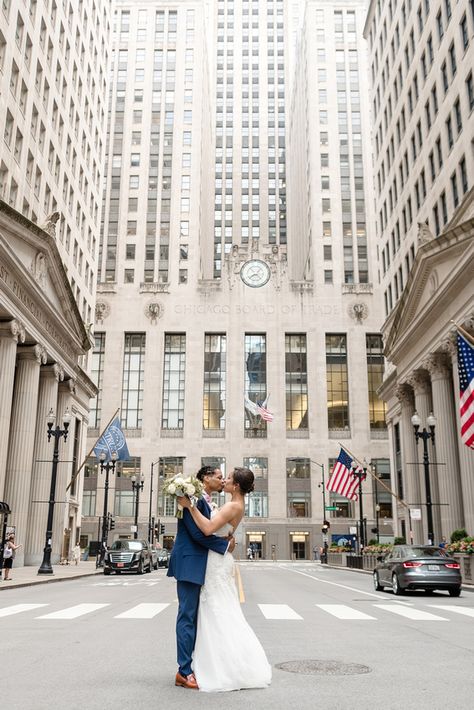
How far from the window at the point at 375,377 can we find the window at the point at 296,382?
8.67 metres

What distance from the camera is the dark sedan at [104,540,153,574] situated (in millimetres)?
34906

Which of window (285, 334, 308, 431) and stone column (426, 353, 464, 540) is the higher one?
window (285, 334, 308, 431)

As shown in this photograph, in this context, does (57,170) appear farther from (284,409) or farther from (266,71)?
(266,71)

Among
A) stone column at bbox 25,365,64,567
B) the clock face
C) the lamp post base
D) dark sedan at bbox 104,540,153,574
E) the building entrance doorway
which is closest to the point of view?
the lamp post base

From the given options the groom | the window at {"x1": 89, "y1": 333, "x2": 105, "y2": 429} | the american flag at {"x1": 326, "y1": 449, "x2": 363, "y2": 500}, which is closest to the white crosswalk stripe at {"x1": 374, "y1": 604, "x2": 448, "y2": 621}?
the groom

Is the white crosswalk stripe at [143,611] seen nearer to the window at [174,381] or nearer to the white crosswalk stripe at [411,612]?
the white crosswalk stripe at [411,612]

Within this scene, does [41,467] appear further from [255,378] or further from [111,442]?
[255,378]

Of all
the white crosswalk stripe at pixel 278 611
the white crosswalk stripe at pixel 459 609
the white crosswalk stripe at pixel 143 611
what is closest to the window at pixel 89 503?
the white crosswalk stripe at pixel 143 611

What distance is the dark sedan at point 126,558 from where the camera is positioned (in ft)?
115

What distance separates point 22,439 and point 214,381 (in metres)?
53.3

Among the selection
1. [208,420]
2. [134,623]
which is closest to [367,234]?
[208,420]

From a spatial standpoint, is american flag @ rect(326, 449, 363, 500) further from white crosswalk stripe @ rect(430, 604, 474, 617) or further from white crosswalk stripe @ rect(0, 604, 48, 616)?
white crosswalk stripe @ rect(0, 604, 48, 616)

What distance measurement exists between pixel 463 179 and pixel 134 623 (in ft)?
106

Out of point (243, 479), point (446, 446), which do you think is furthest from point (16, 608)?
point (446, 446)
